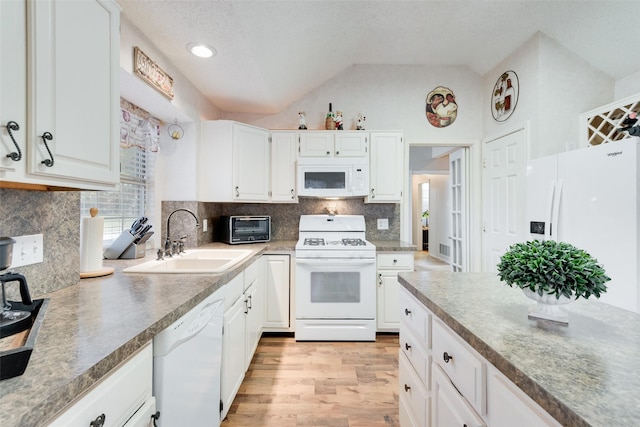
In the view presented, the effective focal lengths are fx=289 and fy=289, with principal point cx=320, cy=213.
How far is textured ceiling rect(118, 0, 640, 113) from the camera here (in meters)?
1.73

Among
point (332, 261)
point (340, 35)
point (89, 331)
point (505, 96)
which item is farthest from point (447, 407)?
point (505, 96)

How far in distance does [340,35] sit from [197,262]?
220 cm

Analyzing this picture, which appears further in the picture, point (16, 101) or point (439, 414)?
point (439, 414)

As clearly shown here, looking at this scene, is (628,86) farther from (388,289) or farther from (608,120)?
(388,289)

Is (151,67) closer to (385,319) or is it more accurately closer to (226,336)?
(226,336)

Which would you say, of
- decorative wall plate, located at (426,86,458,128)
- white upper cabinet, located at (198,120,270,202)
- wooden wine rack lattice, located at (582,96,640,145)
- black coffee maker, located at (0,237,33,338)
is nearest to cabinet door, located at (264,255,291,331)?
white upper cabinet, located at (198,120,270,202)

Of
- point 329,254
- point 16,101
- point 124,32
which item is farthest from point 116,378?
point 329,254

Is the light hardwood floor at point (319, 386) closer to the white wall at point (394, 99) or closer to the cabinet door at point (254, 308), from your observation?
the cabinet door at point (254, 308)

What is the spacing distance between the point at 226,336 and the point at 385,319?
1675 millimetres

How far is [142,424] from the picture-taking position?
0.83 metres

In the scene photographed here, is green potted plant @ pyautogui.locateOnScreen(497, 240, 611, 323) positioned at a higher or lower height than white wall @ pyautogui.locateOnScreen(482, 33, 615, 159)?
lower

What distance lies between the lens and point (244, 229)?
289cm

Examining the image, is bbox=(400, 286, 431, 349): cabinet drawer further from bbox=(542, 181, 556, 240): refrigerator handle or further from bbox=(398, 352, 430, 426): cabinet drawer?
bbox=(542, 181, 556, 240): refrigerator handle

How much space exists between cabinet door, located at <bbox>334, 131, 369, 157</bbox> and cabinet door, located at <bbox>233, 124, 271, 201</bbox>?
0.73 metres
